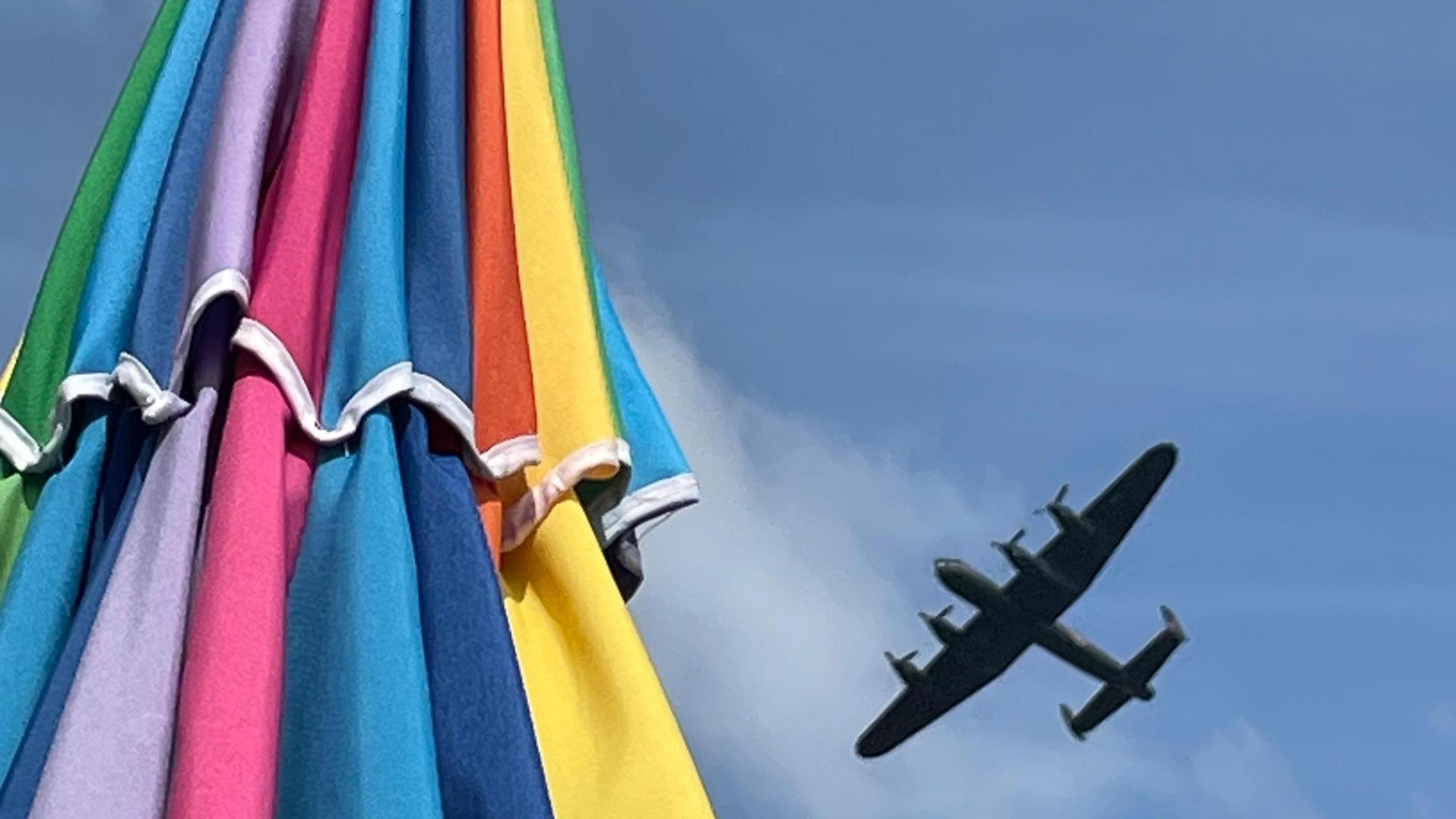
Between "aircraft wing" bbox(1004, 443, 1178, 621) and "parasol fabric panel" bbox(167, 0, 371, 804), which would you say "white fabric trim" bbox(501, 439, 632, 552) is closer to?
"parasol fabric panel" bbox(167, 0, 371, 804)

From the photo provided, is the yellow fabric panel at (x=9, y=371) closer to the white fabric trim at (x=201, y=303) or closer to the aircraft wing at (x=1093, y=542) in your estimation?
the white fabric trim at (x=201, y=303)

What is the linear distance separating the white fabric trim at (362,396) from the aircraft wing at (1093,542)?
59.0 feet

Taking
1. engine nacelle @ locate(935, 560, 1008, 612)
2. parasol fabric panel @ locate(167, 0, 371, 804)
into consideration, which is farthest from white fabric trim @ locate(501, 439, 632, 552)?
engine nacelle @ locate(935, 560, 1008, 612)

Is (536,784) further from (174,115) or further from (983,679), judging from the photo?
(983,679)

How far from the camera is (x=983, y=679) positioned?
22.5m

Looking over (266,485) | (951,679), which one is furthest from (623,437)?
(951,679)

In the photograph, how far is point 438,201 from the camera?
1.76m

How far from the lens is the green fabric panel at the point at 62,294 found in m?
1.70

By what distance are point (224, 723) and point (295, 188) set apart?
1.80 ft

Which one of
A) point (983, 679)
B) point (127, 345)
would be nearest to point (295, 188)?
point (127, 345)

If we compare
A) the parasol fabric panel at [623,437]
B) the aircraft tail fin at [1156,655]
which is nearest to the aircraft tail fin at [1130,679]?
the aircraft tail fin at [1156,655]

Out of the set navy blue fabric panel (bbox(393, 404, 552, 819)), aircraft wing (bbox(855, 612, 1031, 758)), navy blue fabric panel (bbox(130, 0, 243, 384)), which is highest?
aircraft wing (bbox(855, 612, 1031, 758))

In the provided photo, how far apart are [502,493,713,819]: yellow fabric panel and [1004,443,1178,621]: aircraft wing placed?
1786 centimetres

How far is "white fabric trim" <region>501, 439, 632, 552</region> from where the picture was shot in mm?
1729
